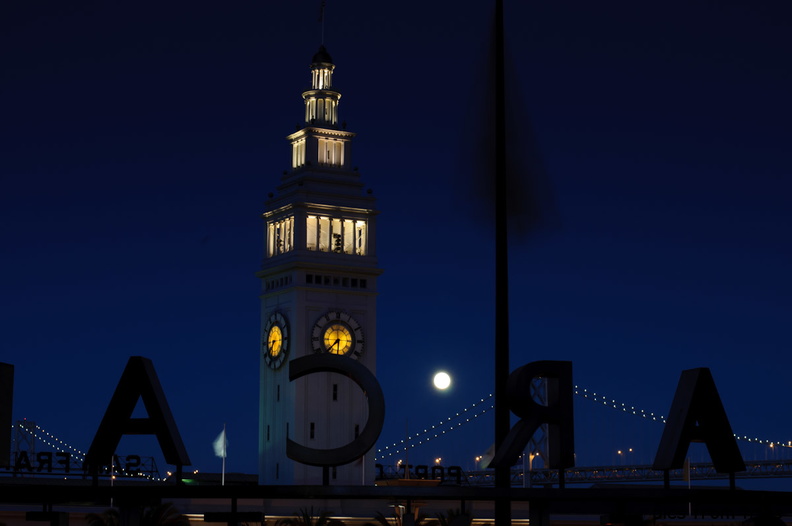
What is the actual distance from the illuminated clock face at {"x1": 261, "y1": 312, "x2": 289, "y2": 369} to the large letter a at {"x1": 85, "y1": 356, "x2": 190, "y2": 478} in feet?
299

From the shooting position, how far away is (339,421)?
123438mm

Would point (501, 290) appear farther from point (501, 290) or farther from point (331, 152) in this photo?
point (331, 152)

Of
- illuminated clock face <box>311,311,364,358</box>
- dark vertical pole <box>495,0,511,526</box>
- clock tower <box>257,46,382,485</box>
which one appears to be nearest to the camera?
dark vertical pole <box>495,0,511,526</box>

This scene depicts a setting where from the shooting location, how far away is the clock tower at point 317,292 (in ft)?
404

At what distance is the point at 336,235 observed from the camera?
131250 millimetres

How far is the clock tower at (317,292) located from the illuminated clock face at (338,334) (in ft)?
0.27

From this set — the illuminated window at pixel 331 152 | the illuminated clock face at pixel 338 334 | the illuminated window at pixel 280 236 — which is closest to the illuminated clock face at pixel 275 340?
the illuminated clock face at pixel 338 334

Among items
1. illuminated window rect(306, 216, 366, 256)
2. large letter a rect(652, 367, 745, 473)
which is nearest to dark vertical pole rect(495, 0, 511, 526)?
large letter a rect(652, 367, 745, 473)

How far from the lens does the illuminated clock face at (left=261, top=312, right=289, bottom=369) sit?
4941 inches

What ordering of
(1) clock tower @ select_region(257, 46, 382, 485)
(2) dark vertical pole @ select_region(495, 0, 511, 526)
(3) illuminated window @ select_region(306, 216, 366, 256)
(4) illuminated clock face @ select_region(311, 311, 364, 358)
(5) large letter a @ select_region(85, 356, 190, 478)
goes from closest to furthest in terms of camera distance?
(2) dark vertical pole @ select_region(495, 0, 511, 526) < (5) large letter a @ select_region(85, 356, 190, 478) < (1) clock tower @ select_region(257, 46, 382, 485) < (4) illuminated clock face @ select_region(311, 311, 364, 358) < (3) illuminated window @ select_region(306, 216, 366, 256)

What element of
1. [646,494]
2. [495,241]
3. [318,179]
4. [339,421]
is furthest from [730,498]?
[318,179]

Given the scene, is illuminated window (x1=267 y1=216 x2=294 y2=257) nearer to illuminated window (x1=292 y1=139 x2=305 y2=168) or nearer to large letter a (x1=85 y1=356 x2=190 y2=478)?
illuminated window (x1=292 y1=139 x2=305 y2=168)

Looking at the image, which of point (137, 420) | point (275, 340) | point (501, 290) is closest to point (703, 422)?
point (501, 290)

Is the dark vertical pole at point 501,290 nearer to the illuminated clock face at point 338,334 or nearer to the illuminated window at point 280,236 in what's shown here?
the illuminated clock face at point 338,334
